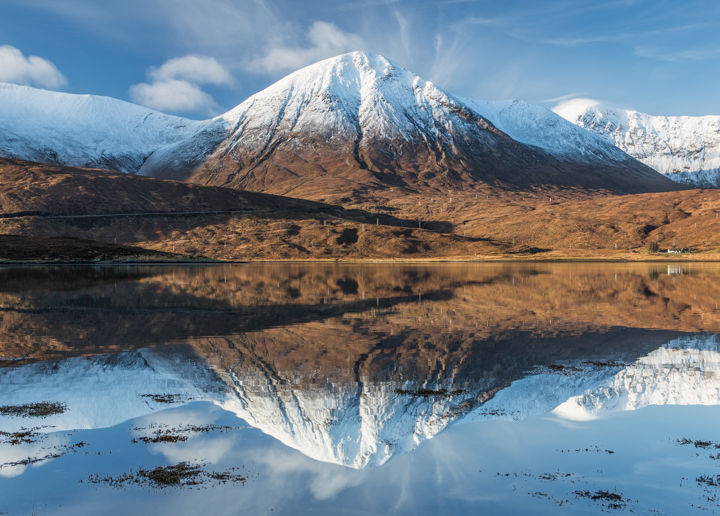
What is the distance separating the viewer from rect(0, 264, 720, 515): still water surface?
11.5 metres

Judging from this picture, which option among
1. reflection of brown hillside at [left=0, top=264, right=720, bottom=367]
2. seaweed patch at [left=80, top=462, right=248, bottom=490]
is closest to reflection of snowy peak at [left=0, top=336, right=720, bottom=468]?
seaweed patch at [left=80, top=462, right=248, bottom=490]

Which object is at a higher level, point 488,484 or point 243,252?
point 243,252

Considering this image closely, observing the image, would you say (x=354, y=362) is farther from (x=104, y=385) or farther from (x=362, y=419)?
(x=104, y=385)

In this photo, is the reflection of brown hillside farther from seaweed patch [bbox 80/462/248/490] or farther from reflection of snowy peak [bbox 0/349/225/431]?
seaweed patch [bbox 80/462/248/490]

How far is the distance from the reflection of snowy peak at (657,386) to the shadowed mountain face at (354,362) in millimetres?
85

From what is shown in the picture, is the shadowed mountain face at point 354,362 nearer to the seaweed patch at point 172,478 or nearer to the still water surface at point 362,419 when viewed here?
A: the still water surface at point 362,419

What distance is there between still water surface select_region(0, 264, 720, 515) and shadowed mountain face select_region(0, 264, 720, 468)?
0.37 feet

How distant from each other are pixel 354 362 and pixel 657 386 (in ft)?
38.0

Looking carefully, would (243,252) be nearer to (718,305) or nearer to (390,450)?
(718,305)

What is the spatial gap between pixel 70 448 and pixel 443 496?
9.43m

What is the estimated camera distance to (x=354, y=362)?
22.8 metres

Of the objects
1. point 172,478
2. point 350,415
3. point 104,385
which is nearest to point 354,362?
point 350,415

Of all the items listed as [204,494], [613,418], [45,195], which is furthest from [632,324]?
[45,195]

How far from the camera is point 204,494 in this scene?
11430 millimetres
